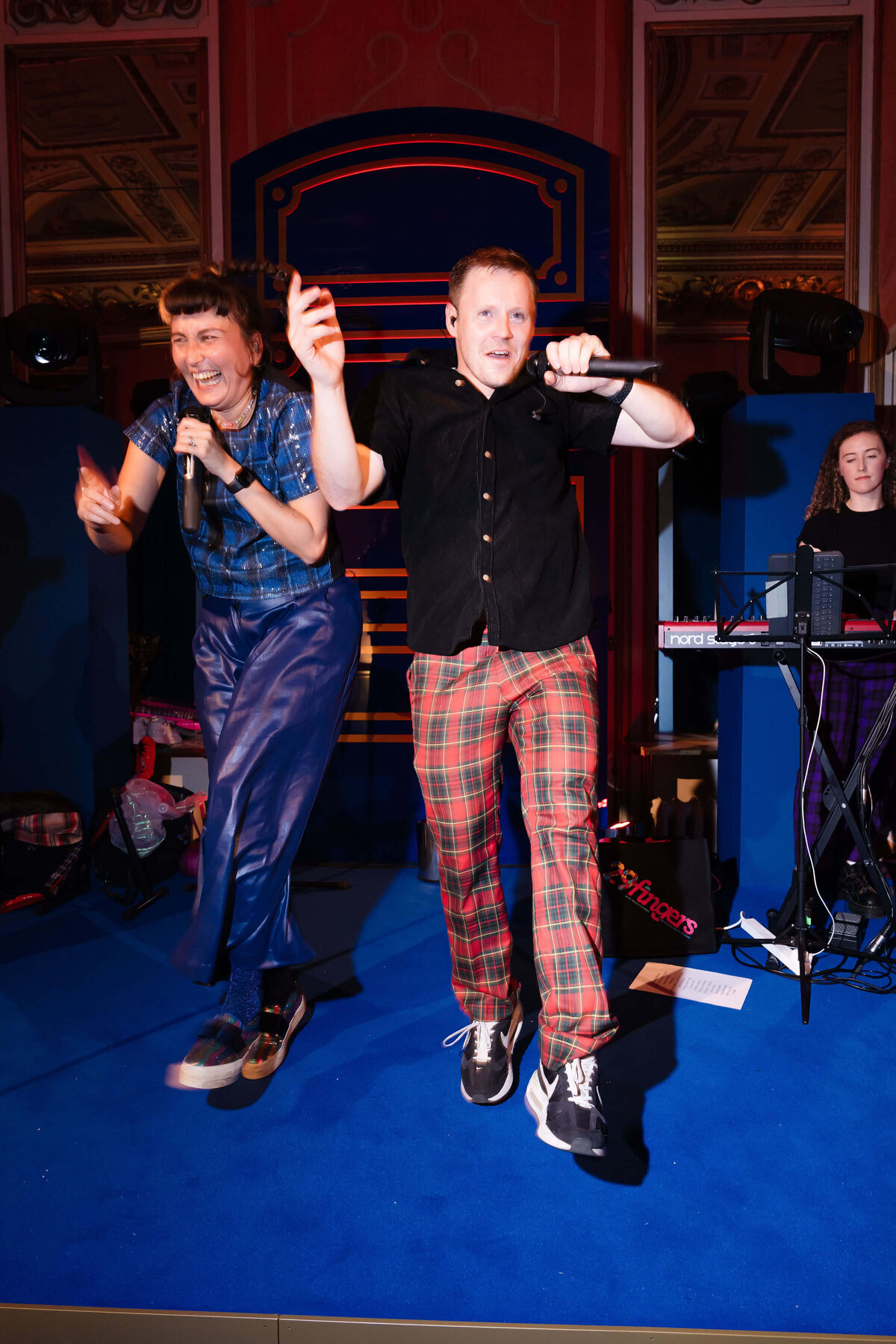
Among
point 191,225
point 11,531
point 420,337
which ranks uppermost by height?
point 191,225

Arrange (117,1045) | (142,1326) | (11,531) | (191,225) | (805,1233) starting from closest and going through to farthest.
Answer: (142,1326) < (805,1233) < (117,1045) < (11,531) < (191,225)

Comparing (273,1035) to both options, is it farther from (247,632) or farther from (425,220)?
(425,220)

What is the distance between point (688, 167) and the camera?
527 centimetres

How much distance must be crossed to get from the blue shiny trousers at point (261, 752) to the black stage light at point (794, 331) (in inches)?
80.8

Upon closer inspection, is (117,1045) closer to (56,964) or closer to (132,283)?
(56,964)

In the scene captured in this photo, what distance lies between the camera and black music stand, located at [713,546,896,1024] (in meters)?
2.42

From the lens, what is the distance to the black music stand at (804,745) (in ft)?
7.93

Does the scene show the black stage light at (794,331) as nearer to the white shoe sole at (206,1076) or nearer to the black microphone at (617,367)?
the black microphone at (617,367)

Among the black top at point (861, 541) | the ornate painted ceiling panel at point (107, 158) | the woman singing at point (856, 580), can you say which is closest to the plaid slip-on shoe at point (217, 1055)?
the woman singing at point (856, 580)

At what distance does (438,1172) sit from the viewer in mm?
1760

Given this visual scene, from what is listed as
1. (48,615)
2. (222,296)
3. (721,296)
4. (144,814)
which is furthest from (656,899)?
(721,296)

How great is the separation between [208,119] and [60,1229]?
4.61 m

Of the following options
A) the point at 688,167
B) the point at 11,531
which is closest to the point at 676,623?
the point at 11,531

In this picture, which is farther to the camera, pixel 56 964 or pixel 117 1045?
pixel 56 964
